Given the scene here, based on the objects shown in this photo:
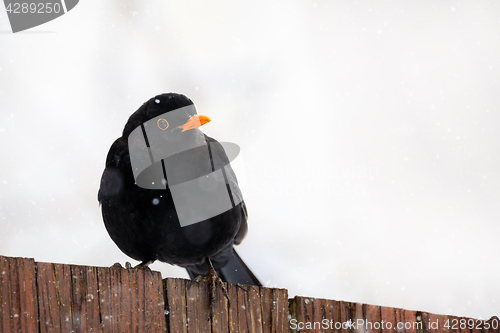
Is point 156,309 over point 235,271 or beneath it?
beneath

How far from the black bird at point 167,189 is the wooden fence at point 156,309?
69 cm

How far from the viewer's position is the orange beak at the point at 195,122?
3260mm

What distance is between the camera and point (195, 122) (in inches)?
128

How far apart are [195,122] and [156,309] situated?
1.62m

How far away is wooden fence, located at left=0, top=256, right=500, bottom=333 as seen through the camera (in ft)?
5.93

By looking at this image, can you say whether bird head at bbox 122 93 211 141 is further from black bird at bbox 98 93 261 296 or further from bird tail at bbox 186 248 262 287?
bird tail at bbox 186 248 262 287

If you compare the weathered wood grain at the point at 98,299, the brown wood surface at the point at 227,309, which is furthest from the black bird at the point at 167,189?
the weathered wood grain at the point at 98,299

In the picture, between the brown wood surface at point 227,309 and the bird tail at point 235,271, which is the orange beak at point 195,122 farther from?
the brown wood surface at point 227,309

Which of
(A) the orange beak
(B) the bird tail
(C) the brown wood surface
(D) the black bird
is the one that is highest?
(A) the orange beak

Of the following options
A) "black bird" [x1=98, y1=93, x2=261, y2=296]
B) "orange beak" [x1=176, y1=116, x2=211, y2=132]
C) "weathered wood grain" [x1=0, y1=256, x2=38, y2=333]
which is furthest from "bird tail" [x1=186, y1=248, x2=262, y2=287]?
"weathered wood grain" [x1=0, y1=256, x2=38, y2=333]

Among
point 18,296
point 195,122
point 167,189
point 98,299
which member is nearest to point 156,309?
point 98,299

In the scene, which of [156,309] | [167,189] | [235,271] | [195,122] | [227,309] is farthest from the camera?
[235,271]

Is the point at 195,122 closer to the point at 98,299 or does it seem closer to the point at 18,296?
the point at 98,299

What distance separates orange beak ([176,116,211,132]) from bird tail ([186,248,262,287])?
3.96ft
